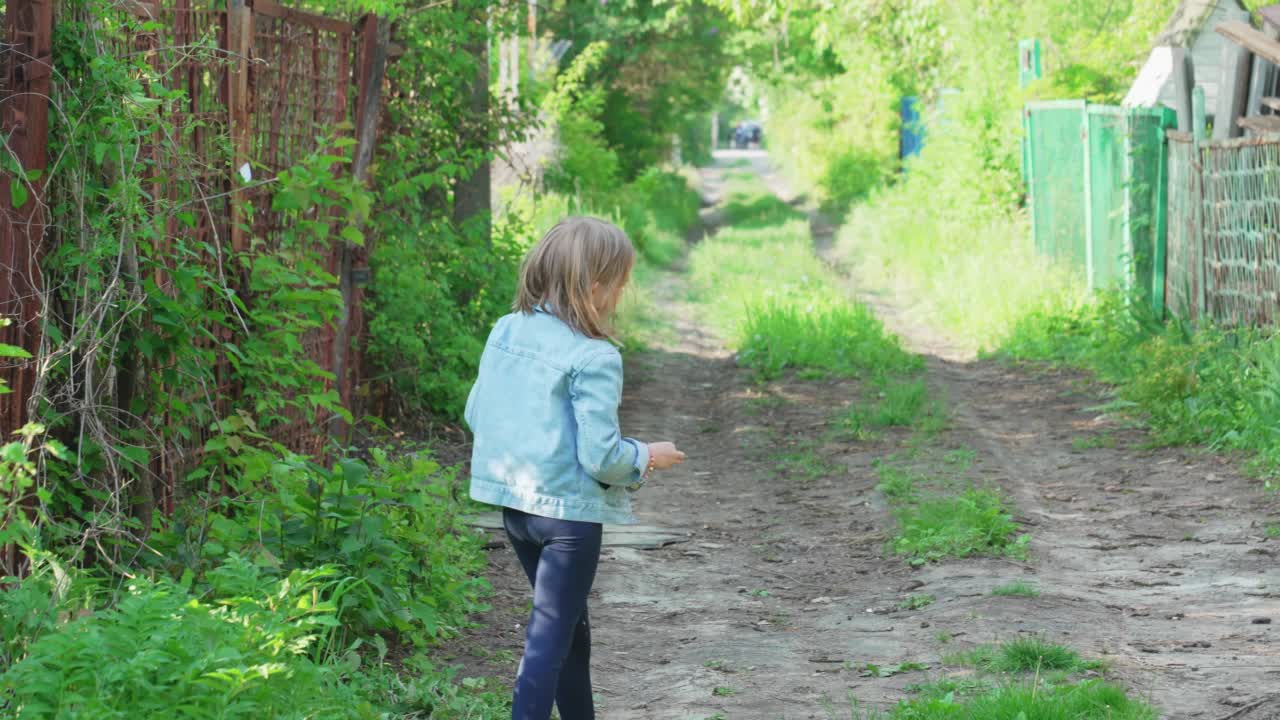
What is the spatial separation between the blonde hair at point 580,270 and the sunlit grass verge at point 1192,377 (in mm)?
4936

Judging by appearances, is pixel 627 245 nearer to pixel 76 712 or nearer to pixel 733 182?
pixel 76 712

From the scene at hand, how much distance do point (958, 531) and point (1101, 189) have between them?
691 cm

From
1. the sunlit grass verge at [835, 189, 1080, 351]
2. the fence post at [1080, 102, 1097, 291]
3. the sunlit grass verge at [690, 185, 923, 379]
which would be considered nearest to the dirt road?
the sunlit grass verge at [690, 185, 923, 379]

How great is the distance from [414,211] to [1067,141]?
749cm

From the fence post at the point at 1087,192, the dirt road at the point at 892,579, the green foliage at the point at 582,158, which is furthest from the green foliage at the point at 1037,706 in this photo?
the green foliage at the point at 582,158

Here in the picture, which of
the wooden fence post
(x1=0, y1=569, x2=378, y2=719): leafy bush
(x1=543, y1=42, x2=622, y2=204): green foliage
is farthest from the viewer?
(x1=543, y1=42, x2=622, y2=204): green foliage

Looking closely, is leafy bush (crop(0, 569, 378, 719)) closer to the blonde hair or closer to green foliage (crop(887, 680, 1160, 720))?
the blonde hair

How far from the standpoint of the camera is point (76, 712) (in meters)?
2.99

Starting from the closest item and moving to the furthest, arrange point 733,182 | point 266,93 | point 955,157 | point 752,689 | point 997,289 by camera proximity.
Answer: point 752,689
point 266,93
point 997,289
point 955,157
point 733,182

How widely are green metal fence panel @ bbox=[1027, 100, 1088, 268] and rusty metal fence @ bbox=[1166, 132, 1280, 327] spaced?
6.70ft

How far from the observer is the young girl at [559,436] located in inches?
137

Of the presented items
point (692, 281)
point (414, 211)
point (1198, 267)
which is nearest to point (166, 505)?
point (414, 211)

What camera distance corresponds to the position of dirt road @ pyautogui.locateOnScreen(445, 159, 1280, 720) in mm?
4453

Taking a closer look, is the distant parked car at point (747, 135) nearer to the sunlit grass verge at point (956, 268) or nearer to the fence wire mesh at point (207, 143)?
the sunlit grass verge at point (956, 268)
